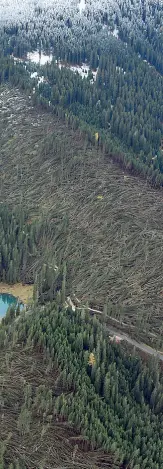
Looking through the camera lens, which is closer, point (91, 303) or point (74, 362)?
point (74, 362)

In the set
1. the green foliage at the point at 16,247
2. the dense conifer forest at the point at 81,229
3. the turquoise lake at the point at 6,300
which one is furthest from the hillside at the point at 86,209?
the turquoise lake at the point at 6,300

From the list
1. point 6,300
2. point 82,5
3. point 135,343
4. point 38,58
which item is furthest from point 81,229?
point 82,5

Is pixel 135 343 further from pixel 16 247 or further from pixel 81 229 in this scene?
pixel 81 229

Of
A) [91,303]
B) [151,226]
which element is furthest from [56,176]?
[91,303]

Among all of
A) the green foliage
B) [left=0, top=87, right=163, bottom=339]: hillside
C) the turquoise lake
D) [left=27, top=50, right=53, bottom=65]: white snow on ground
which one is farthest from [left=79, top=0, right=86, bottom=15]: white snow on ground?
the turquoise lake

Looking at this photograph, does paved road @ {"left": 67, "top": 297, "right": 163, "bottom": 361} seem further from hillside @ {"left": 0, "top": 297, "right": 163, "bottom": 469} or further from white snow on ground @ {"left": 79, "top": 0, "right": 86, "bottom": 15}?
white snow on ground @ {"left": 79, "top": 0, "right": 86, "bottom": 15}

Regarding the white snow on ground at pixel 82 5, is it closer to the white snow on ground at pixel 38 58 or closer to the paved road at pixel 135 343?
the white snow on ground at pixel 38 58

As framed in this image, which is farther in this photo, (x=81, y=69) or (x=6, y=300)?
(x=81, y=69)

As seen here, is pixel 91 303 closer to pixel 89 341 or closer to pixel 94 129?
pixel 89 341
